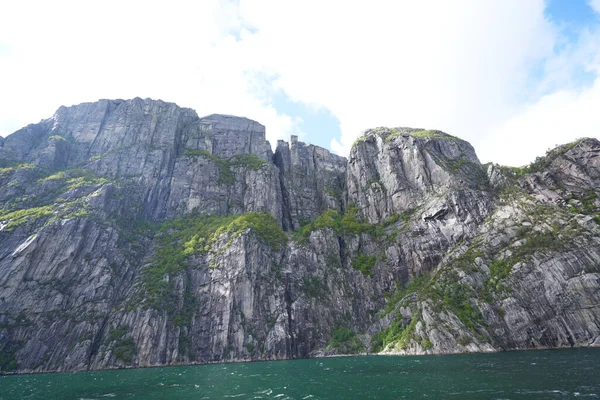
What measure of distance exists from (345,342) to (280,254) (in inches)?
1378

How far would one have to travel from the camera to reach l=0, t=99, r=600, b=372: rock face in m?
73.3

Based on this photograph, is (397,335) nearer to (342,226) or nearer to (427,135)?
(342,226)

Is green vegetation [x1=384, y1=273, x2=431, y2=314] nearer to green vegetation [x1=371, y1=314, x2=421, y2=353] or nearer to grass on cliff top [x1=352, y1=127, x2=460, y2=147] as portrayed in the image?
green vegetation [x1=371, y1=314, x2=421, y2=353]

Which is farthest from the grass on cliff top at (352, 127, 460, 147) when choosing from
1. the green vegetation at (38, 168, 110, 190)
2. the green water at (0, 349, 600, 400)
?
the green water at (0, 349, 600, 400)

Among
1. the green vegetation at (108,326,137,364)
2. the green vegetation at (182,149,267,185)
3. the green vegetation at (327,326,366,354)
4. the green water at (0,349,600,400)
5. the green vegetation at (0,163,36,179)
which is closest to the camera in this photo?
the green water at (0,349,600,400)

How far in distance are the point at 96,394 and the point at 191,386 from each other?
33.6 feet

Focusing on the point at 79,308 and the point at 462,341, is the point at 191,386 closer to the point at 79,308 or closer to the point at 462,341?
the point at 462,341

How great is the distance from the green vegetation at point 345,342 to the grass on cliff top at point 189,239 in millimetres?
33744

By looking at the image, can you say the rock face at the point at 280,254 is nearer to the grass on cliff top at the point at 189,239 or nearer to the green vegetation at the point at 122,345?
the green vegetation at the point at 122,345

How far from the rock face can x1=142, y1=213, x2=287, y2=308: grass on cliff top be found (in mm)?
622

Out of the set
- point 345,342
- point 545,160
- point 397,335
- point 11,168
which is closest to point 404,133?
point 545,160

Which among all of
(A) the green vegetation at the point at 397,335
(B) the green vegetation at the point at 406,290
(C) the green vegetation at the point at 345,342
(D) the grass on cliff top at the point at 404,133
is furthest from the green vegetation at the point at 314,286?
(D) the grass on cliff top at the point at 404,133

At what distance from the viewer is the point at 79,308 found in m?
88.1

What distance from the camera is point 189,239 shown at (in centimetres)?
11544
